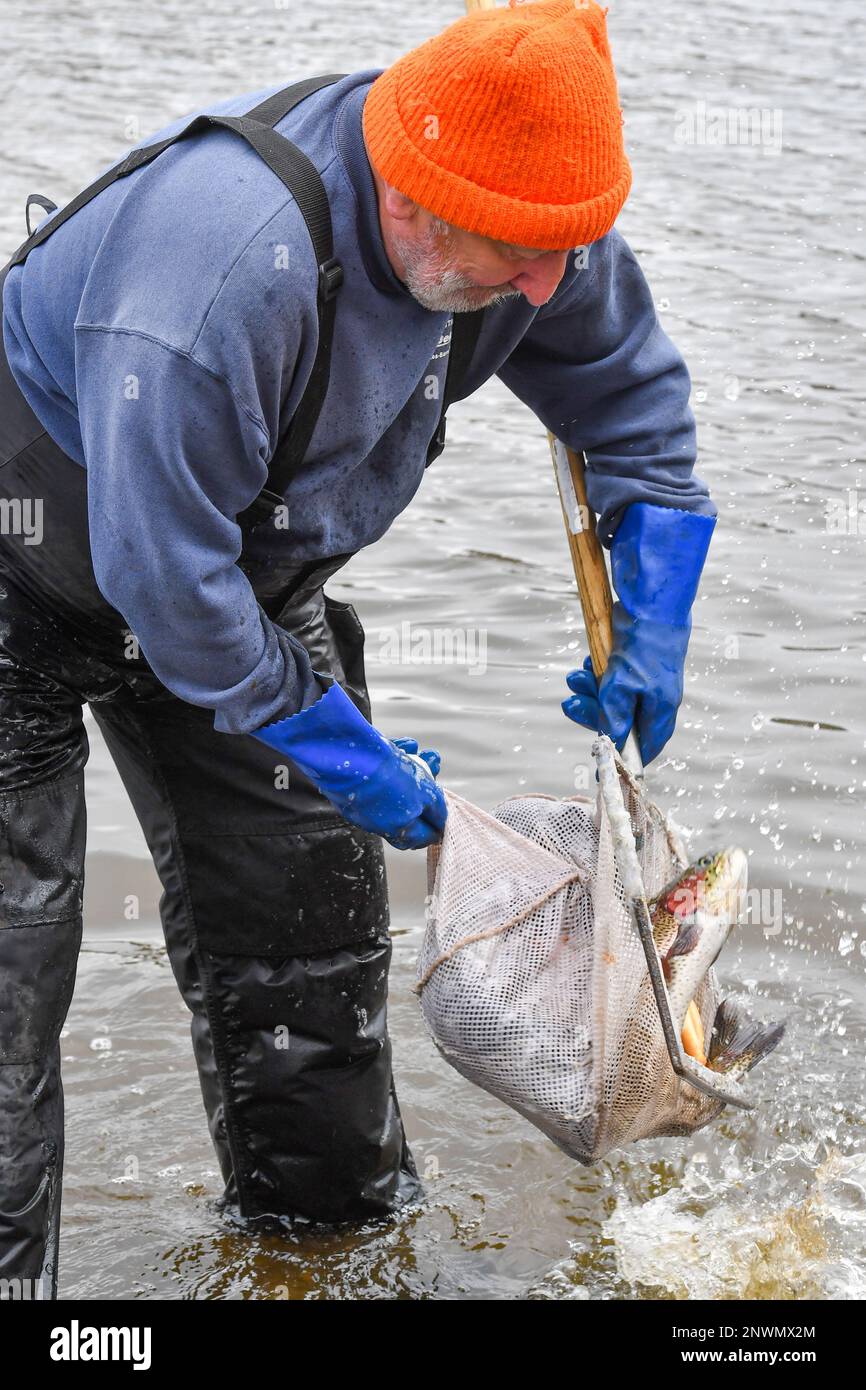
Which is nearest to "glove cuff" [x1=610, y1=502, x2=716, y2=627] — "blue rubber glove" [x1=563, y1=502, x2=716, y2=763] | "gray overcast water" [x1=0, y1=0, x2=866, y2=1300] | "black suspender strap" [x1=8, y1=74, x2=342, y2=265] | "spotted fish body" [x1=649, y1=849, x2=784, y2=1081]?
"blue rubber glove" [x1=563, y1=502, x2=716, y2=763]

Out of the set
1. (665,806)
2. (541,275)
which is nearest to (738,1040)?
(541,275)

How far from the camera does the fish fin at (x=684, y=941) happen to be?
266cm

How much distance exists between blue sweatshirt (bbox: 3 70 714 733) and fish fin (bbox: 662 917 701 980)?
698mm

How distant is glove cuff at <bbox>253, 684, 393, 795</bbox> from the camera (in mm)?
2539

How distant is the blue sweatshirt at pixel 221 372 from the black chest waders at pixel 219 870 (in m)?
0.05

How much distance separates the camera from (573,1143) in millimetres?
2689

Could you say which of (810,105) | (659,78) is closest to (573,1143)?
(810,105)

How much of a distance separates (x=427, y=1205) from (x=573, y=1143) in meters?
0.84

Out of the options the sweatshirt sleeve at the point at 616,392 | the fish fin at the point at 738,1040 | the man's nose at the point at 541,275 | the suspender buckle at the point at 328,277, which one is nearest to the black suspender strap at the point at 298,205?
the suspender buckle at the point at 328,277

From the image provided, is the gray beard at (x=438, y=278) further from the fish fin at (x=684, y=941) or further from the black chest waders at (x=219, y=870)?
the fish fin at (x=684, y=941)

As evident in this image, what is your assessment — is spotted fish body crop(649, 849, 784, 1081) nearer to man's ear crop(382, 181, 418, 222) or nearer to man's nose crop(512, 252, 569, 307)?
man's nose crop(512, 252, 569, 307)

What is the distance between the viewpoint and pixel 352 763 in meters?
2.56
